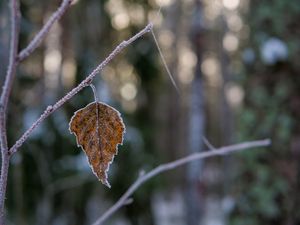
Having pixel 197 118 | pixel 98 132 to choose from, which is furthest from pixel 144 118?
pixel 98 132

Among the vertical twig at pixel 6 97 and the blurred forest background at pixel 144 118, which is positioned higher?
the vertical twig at pixel 6 97

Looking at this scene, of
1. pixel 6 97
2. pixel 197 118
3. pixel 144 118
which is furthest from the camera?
pixel 144 118

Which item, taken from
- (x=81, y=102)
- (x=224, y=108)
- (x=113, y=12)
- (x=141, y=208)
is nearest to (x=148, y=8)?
(x=113, y=12)

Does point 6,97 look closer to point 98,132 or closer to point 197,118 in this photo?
point 98,132

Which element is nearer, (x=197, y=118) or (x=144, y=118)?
(x=197, y=118)

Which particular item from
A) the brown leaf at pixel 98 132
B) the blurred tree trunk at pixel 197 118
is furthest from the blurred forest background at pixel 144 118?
the brown leaf at pixel 98 132

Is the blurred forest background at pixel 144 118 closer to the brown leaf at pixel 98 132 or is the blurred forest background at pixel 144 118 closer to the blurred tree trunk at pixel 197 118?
the blurred tree trunk at pixel 197 118

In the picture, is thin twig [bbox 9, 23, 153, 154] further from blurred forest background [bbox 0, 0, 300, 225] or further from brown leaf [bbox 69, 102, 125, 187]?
blurred forest background [bbox 0, 0, 300, 225]

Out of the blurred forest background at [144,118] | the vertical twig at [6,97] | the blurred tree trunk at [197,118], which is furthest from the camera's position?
the blurred tree trunk at [197,118]
